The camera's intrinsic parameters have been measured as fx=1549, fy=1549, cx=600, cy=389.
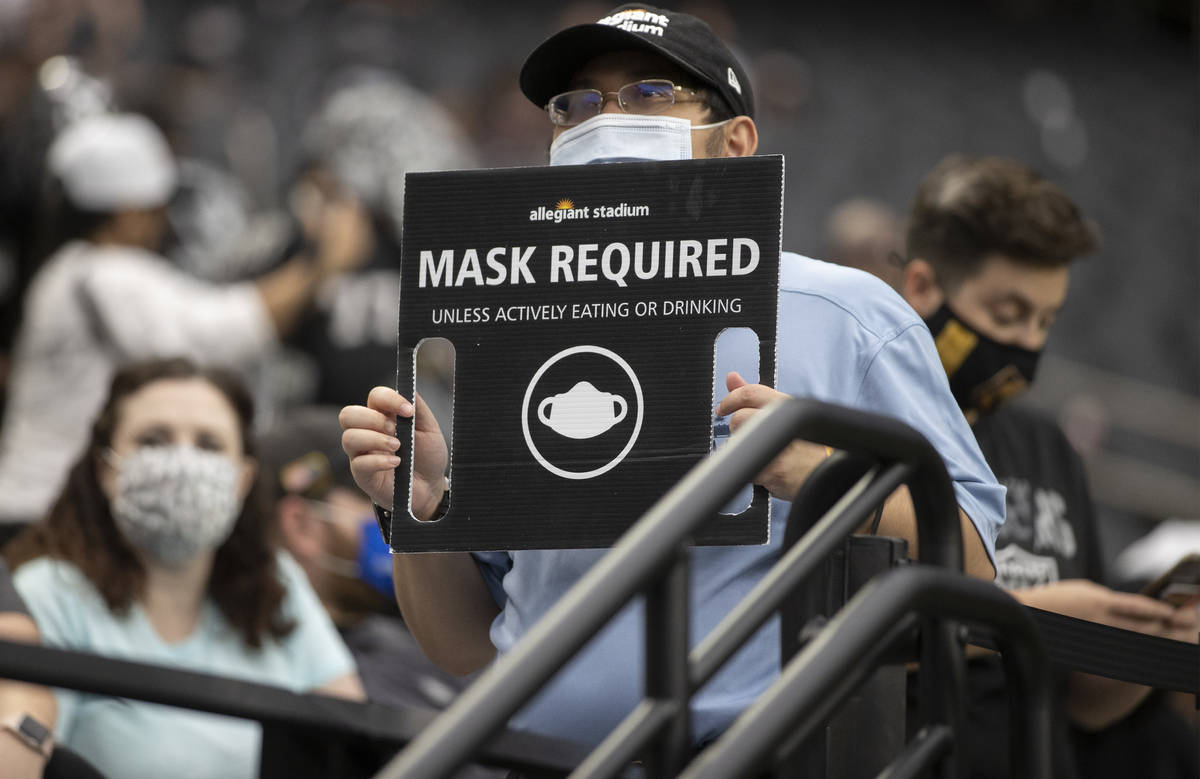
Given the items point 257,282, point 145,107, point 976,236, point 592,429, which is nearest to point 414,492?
point 592,429

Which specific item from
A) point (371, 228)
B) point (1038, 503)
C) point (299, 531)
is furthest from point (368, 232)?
point (1038, 503)

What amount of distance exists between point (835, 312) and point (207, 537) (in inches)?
87.2

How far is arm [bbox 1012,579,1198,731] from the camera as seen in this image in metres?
2.99

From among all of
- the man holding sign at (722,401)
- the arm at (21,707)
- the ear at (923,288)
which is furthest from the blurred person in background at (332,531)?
the man holding sign at (722,401)

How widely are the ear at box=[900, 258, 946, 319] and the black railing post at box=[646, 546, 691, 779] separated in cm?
172

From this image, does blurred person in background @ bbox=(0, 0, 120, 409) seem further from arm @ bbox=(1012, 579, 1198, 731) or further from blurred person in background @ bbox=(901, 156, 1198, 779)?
arm @ bbox=(1012, 579, 1198, 731)

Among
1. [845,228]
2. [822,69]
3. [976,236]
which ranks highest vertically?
[822,69]

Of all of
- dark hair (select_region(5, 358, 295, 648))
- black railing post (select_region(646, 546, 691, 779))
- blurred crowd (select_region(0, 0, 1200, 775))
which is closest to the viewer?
black railing post (select_region(646, 546, 691, 779))

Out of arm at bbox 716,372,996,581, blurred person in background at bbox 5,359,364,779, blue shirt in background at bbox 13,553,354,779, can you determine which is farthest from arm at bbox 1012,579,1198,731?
blurred person in background at bbox 5,359,364,779

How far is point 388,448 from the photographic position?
2.14 metres

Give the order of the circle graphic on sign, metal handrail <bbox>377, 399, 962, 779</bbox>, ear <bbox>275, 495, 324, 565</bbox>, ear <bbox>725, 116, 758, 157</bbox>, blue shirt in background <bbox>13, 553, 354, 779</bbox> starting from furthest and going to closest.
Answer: ear <bbox>275, 495, 324, 565</bbox> → blue shirt in background <bbox>13, 553, 354, 779</bbox> → ear <bbox>725, 116, 758, 157</bbox> → the circle graphic on sign → metal handrail <bbox>377, 399, 962, 779</bbox>

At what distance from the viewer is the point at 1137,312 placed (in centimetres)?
1177

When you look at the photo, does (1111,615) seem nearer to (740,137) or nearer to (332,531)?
(740,137)

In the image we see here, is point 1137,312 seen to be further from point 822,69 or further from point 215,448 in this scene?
point 215,448
